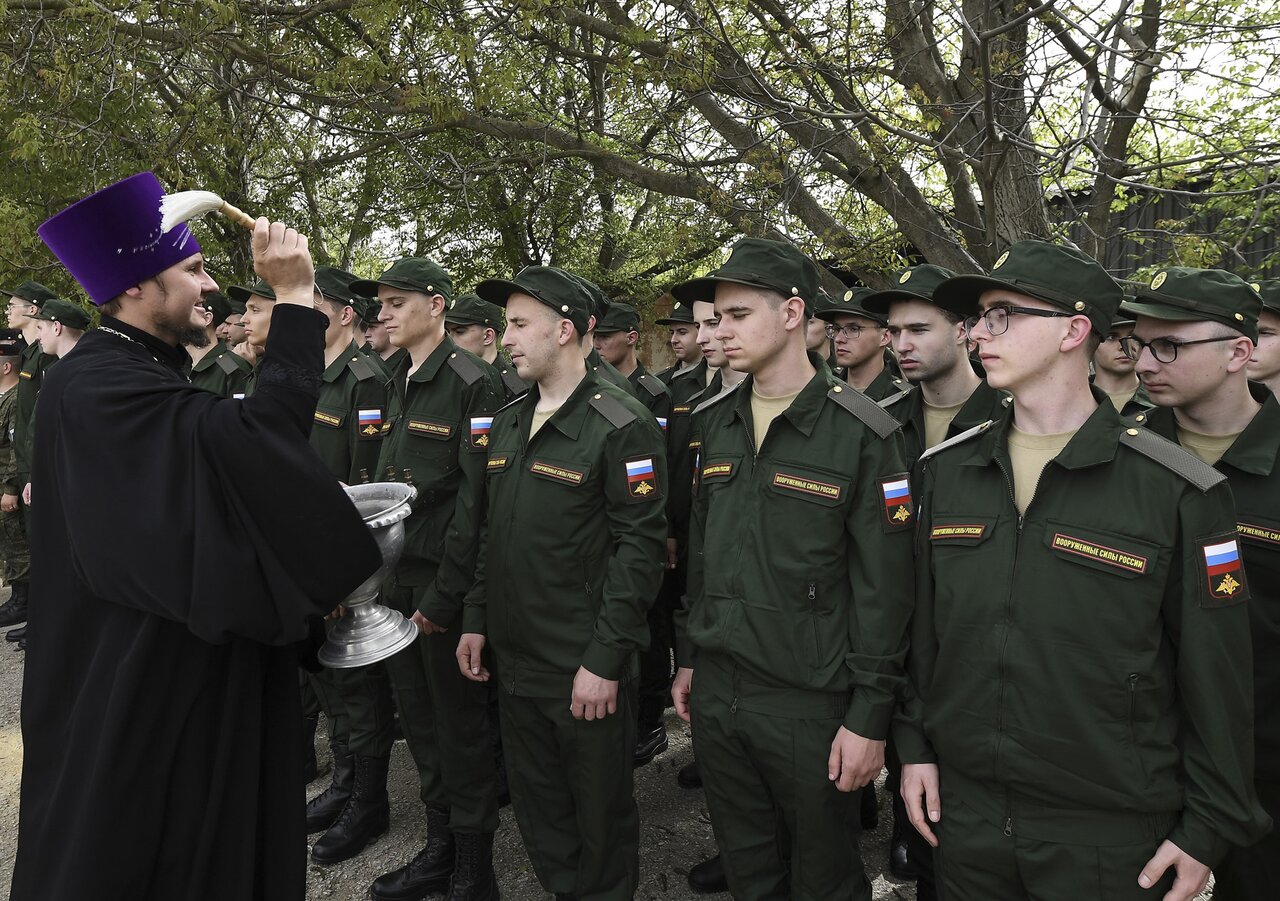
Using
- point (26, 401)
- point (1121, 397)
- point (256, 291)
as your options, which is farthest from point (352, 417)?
point (26, 401)

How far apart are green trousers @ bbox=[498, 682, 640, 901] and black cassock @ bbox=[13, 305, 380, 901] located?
1169mm

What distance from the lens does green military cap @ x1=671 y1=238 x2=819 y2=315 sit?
278 cm

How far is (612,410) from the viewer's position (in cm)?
310

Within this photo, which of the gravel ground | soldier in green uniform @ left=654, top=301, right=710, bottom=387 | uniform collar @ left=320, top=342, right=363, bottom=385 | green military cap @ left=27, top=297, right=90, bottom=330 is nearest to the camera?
the gravel ground

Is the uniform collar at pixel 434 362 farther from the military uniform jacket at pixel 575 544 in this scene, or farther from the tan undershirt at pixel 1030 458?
the tan undershirt at pixel 1030 458

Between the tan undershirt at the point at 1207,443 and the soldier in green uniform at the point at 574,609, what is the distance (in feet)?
6.10

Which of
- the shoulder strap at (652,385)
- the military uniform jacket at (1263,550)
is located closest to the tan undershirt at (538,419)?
the military uniform jacket at (1263,550)

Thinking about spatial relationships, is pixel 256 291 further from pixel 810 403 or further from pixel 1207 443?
pixel 1207 443

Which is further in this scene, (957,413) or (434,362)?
(434,362)

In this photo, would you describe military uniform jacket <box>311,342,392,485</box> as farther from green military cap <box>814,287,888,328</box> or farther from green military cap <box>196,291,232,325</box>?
green military cap <box>196,291,232,325</box>

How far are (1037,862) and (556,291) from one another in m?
2.52

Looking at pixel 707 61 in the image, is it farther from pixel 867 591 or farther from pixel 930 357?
pixel 867 591

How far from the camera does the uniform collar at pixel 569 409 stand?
3113mm

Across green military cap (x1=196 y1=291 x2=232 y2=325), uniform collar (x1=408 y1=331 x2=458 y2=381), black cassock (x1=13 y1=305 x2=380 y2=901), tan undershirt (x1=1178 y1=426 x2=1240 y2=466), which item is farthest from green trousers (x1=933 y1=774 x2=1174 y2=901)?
green military cap (x1=196 y1=291 x2=232 y2=325)
